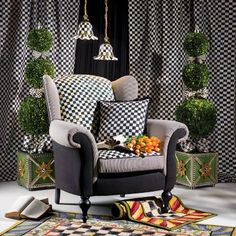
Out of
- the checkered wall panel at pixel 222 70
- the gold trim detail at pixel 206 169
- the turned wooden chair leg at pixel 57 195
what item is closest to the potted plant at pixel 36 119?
the turned wooden chair leg at pixel 57 195

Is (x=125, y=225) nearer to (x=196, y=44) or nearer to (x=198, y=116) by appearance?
(x=198, y=116)

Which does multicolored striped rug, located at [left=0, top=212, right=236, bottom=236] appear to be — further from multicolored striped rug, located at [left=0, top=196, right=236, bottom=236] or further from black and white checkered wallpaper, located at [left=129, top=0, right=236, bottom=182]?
black and white checkered wallpaper, located at [left=129, top=0, right=236, bottom=182]

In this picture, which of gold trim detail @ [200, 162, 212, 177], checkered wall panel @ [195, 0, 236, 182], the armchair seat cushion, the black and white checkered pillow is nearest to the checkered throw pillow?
→ the black and white checkered pillow

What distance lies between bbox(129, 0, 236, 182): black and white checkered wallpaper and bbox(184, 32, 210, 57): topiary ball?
1.77ft

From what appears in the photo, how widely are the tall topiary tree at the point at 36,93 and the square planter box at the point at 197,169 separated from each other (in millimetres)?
1507

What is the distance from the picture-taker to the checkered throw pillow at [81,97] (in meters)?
4.62

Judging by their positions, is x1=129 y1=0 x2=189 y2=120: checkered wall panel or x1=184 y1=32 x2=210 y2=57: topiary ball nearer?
x1=184 y1=32 x2=210 y2=57: topiary ball

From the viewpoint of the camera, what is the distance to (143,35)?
6.27 metres

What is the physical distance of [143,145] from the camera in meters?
4.22

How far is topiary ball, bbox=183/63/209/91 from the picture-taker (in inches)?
214

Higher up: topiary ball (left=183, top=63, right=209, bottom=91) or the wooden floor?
topiary ball (left=183, top=63, right=209, bottom=91)

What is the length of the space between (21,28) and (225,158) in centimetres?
279

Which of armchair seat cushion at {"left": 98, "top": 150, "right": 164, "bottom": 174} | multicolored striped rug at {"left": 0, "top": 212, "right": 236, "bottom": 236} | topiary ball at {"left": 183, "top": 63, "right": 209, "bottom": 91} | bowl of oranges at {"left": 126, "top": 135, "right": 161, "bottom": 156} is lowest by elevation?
multicolored striped rug at {"left": 0, "top": 212, "right": 236, "bottom": 236}

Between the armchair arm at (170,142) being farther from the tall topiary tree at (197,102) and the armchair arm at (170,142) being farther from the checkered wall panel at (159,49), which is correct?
the checkered wall panel at (159,49)
